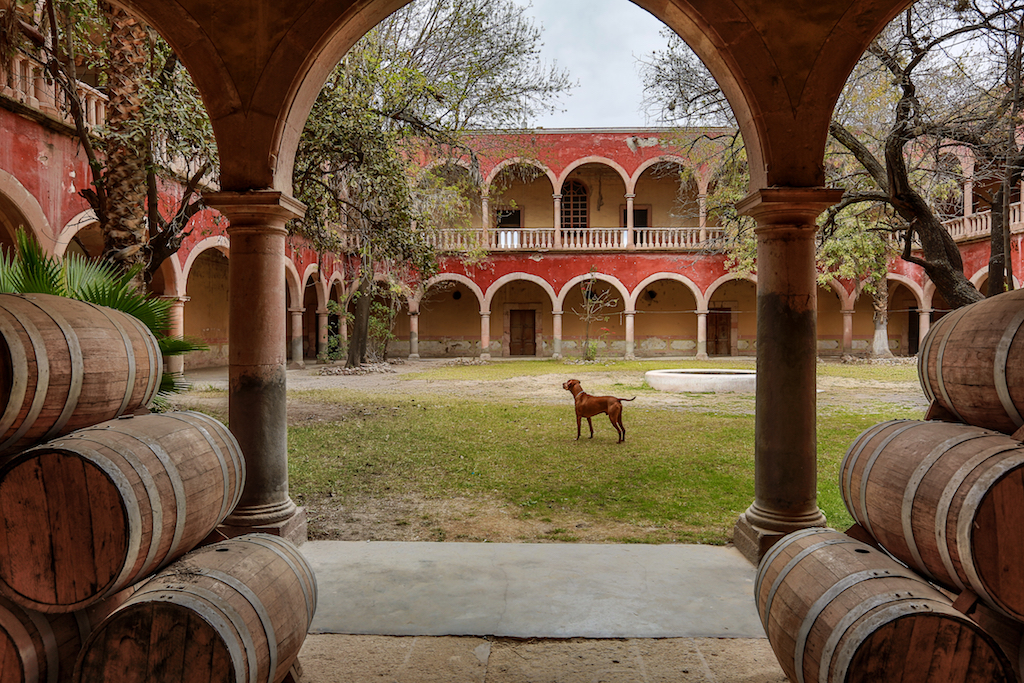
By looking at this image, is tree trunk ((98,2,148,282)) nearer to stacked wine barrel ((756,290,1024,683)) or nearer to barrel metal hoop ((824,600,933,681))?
stacked wine barrel ((756,290,1024,683))

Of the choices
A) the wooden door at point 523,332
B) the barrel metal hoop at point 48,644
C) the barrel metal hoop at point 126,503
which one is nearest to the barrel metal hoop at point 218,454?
the barrel metal hoop at point 126,503

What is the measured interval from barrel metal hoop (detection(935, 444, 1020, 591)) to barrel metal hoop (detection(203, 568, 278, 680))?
2021mm

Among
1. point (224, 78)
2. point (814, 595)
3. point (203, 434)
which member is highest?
point (224, 78)

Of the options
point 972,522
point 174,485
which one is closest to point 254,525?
point 174,485

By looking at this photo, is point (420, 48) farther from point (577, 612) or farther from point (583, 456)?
point (577, 612)

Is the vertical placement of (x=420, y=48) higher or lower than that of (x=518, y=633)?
higher

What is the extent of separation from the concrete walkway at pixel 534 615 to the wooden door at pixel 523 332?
67.4 feet

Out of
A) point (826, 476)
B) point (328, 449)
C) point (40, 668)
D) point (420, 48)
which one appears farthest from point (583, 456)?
point (420, 48)

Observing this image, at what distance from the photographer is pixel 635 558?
11.0ft

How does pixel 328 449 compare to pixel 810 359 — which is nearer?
pixel 810 359

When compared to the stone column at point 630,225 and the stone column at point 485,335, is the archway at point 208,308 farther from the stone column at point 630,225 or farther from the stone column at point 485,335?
the stone column at point 630,225

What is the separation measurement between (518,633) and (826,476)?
4.01 m

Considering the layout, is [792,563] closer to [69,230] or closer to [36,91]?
[69,230]

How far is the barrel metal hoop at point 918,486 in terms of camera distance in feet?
5.85
